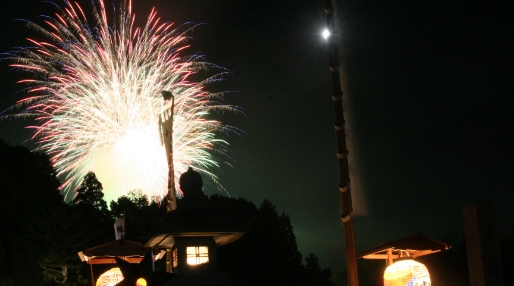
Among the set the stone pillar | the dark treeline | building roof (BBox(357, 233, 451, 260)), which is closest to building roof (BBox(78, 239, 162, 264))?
building roof (BBox(357, 233, 451, 260))

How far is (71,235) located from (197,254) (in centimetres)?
2286

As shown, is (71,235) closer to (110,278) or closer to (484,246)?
(110,278)

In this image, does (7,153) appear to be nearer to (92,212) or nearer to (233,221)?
(92,212)

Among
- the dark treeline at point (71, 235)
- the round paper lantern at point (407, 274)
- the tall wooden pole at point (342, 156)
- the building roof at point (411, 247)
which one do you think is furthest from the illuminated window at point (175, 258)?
the dark treeline at point (71, 235)

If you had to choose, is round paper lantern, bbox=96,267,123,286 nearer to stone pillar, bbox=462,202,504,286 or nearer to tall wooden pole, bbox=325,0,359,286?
tall wooden pole, bbox=325,0,359,286

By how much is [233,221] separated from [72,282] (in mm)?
24182

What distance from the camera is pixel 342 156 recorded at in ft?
37.4

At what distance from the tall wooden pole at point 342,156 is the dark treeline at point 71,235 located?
2195 centimetres

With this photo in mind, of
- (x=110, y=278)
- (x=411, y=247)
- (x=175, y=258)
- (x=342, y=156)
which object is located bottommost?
(x=110, y=278)

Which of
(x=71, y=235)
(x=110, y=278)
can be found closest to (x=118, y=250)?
(x=110, y=278)

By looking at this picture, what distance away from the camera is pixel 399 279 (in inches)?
500

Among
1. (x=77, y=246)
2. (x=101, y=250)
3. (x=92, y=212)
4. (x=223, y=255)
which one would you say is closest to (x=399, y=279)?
(x=101, y=250)

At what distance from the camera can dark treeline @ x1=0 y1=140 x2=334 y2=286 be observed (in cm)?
3328

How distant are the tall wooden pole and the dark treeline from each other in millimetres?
21949
